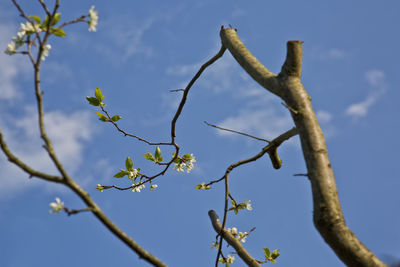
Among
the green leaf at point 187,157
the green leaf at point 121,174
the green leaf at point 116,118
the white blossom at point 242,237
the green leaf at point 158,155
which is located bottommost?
the white blossom at point 242,237

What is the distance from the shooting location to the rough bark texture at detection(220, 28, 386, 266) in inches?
72.6

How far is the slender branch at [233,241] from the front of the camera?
9.29 ft

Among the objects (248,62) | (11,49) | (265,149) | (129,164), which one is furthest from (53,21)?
(129,164)

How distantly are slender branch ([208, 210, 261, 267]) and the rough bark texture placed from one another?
2.88ft

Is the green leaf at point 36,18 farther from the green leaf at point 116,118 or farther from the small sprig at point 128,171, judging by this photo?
the small sprig at point 128,171

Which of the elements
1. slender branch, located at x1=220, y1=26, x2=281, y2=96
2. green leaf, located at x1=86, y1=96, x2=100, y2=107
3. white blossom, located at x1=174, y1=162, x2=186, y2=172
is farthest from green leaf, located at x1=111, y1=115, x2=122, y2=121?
slender branch, located at x1=220, y1=26, x2=281, y2=96

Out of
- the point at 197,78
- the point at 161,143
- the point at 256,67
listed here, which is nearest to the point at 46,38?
the point at 256,67

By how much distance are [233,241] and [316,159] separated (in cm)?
137

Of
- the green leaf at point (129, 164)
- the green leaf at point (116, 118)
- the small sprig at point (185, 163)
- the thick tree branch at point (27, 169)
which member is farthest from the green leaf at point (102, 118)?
the thick tree branch at point (27, 169)

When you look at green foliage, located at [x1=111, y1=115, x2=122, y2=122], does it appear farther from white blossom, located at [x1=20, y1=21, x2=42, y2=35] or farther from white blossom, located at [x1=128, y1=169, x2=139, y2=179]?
white blossom, located at [x1=20, y1=21, x2=42, y2=35]

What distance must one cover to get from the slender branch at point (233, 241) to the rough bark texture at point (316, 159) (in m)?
0.88

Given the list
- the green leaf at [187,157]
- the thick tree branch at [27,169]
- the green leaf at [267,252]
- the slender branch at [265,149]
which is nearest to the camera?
the thick tree branch at [27,169]

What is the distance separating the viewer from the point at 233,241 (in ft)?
10.3

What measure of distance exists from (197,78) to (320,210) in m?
1.76
